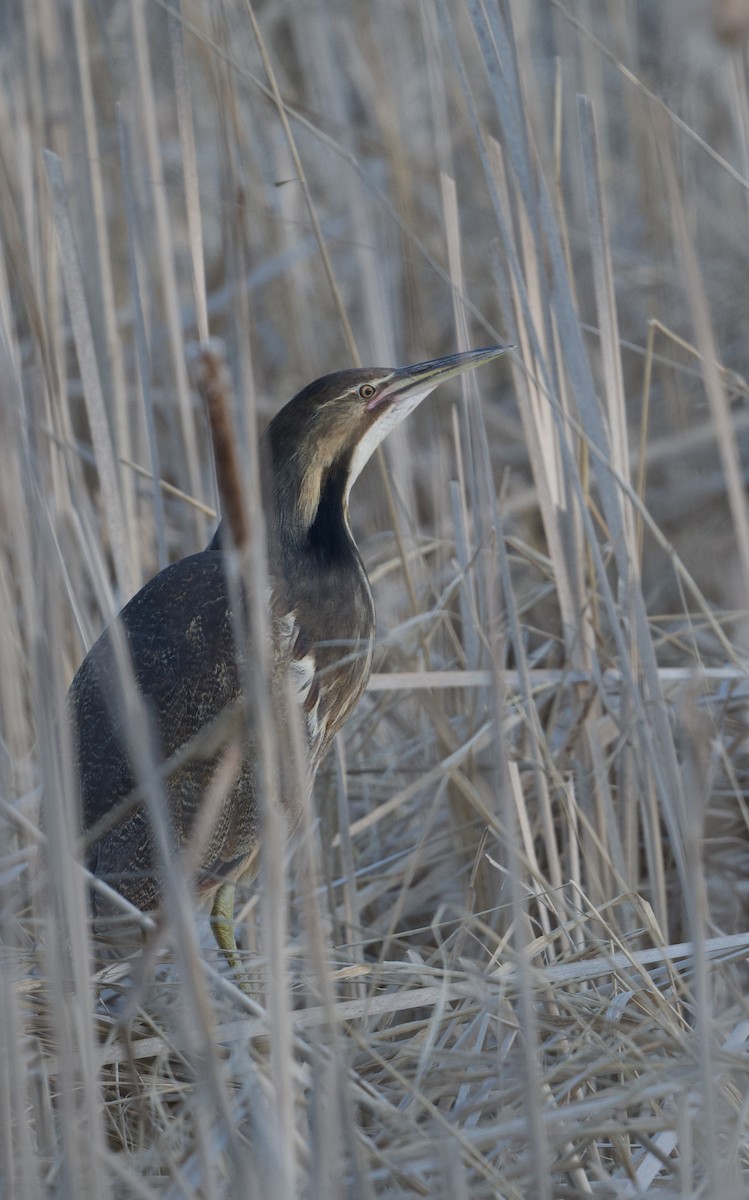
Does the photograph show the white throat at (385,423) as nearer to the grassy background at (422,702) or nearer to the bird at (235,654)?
the bird at (235,654)

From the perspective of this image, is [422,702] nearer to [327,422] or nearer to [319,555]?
[319,555]

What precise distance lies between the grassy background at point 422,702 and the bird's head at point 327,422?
0.34 ft

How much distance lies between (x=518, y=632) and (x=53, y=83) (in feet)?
5.38

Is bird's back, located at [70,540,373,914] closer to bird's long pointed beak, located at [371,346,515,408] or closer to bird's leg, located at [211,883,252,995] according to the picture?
bird's leg, located at [211,883,252,995]

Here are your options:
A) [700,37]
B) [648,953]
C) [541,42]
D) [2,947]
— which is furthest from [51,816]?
[541,42]

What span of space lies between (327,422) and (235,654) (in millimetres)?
393

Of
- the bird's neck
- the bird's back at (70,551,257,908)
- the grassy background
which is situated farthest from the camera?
the bird's neck

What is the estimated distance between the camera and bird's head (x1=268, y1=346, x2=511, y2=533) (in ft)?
6.55

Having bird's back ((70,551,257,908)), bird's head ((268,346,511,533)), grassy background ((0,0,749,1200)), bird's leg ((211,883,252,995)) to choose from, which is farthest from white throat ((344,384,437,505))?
bird's leg ((211,883,252,995))

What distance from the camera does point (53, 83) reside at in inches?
105

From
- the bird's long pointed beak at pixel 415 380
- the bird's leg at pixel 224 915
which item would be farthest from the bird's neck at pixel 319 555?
the bird's leg at pixel 224 915

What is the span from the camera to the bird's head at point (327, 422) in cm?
200

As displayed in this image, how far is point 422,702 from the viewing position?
6.34ft

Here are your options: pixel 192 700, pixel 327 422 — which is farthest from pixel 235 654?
pixel 327 422
